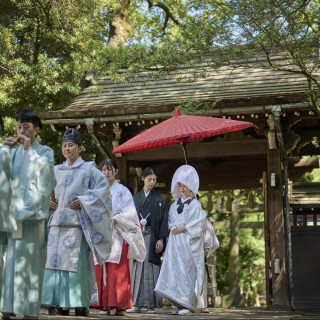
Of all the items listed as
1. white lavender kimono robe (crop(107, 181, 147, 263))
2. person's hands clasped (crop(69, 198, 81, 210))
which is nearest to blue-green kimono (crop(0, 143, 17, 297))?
person's hands clasped (crop(69, 198, 81, 210))

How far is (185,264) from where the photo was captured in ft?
30.2

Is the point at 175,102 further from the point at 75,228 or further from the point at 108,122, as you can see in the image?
the point at 75,228

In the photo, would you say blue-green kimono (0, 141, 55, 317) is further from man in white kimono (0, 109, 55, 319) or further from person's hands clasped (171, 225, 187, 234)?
person's hands clasped (171, 225, 187, 234)

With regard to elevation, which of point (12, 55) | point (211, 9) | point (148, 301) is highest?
point (12, 55)

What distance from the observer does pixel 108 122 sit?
11.9 m

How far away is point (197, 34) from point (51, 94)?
675 cm

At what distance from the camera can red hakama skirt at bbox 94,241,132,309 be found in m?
8.42

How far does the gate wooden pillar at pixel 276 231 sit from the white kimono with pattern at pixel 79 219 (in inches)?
177

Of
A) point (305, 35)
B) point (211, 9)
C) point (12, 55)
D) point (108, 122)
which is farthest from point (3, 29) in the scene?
point (305, 35)

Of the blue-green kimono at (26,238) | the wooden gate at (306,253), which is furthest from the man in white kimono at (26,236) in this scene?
the wooden gate at (306,253)

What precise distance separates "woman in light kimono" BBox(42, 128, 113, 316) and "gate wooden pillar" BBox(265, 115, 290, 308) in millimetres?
4416

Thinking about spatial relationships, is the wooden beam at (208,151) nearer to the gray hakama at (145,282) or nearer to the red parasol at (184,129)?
the red parasol at (184,129)

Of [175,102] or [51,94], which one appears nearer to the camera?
[175,102]

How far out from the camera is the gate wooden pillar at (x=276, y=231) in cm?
1110
